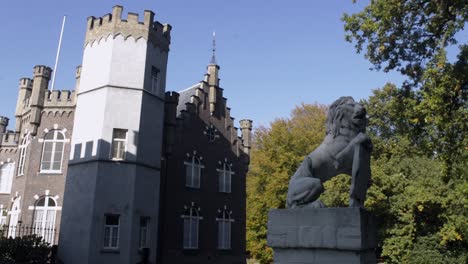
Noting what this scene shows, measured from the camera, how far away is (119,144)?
73.4 feet

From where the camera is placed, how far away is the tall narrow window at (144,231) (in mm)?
22172

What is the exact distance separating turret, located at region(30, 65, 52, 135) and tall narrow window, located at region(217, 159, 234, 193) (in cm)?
1251

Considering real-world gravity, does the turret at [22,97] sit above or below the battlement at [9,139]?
above

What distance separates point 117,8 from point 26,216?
13.0 metres

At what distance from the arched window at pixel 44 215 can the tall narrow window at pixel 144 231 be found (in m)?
5.06

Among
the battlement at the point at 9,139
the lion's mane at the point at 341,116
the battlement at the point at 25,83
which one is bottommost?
the lion's mane at the point at 341,116

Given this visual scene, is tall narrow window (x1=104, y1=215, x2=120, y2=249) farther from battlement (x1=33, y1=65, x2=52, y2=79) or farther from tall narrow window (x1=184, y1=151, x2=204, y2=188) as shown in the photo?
battlement (x1=33, y1=65, x2=52, y2=79)

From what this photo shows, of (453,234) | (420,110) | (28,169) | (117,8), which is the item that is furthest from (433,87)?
(28,169)

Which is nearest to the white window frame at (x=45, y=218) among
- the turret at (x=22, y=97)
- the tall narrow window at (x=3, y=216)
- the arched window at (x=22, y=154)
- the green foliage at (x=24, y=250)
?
the green foliage at (x=24, y=250)

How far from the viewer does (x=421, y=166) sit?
999 inches

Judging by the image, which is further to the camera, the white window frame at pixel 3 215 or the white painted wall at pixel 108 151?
the white window frame at pixel 3 215

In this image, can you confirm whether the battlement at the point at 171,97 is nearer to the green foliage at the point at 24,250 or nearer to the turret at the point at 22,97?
the turret at the point at 22,97

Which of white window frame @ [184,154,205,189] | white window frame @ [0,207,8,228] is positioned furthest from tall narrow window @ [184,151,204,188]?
white window frame @ [0,207,8,228]

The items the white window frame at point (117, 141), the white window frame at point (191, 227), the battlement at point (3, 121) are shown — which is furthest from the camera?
the battlement at point (3, 121)
